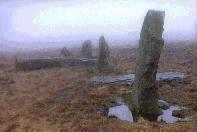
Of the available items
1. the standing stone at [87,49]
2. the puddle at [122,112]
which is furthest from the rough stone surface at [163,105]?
the standing stone at [87,49]

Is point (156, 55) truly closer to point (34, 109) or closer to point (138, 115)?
point (138, 115)

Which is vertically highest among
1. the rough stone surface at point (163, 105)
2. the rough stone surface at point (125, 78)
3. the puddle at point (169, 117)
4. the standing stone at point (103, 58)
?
the standing stone at point (103, 58)

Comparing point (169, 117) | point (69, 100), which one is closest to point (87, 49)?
point (69, 100)

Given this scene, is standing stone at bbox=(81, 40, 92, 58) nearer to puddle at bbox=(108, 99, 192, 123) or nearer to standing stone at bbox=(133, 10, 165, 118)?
puddle at bbox=(108, 99, 192, 123)

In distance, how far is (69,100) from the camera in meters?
11.9

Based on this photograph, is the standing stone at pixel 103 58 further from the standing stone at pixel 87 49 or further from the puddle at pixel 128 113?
the standing stone at pixel 87 49

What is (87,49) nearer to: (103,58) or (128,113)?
(103,58)

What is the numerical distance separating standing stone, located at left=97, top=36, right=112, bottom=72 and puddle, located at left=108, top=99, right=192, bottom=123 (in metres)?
5.53

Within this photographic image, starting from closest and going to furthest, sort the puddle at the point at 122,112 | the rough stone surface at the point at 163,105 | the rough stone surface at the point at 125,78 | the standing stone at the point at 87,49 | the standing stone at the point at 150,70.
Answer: the puddle at the point at 122,112 < the standing stone at the point at 150,70 < the rough stone surface at the point at 163,105 < the rough stone surface at the point at 125,78 < the standing stone at the point at 87,49

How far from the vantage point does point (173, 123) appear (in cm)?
902

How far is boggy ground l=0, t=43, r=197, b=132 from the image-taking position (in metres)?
9.10

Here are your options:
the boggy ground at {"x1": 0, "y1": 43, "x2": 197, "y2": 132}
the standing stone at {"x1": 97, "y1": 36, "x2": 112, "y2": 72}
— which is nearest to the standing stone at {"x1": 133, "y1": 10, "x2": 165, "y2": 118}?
the boggy ground at {"x1": 0, "y1": 43, "x2": 197, "y2": 132}

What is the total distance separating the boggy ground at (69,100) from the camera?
9102 millimetres

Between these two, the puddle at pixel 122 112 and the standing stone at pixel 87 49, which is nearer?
the puddle at pixel 122 112
